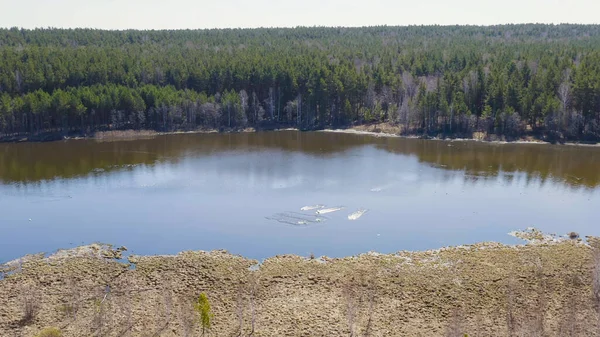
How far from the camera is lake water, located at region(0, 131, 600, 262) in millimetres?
33375

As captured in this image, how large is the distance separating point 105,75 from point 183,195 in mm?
39288

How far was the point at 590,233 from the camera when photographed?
33.5 metres

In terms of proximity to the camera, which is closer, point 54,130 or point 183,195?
point 183,195

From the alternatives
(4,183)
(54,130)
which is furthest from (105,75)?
(4,183)

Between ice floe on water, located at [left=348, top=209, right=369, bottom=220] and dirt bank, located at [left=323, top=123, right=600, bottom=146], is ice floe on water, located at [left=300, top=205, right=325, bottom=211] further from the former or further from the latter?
dirt bank, located at [left=323, top=123, right=600, bottom=146]

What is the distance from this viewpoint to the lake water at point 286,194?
33.4 meters

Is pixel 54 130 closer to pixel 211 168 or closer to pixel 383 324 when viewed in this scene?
pixel 211 168

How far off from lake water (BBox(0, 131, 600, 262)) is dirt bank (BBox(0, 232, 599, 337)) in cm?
257

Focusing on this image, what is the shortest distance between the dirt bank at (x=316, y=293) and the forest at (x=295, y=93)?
118 feet

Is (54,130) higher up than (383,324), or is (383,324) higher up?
(54,130)

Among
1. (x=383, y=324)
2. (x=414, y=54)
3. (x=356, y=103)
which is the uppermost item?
(x=414, y=54)

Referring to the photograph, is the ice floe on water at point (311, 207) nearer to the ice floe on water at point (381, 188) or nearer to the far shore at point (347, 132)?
the ice floe on water at point (381, 188)

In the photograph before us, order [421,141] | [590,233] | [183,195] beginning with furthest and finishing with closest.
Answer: [421,141], [183,195], [590,233]

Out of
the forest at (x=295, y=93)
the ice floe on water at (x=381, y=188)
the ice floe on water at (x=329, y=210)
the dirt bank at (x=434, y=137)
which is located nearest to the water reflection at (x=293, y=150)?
the dirt bank at (x=434, y=137)
